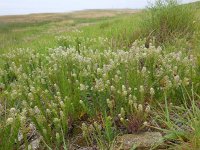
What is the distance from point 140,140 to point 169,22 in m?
5.44

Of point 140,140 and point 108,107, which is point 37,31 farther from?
point 140,140

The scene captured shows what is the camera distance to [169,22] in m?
8.73

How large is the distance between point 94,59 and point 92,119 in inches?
53.2

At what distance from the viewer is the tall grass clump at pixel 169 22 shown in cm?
859

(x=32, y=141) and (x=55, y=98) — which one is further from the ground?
(x=55, y=98)

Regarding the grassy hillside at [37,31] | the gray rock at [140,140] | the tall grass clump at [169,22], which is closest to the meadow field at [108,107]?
the gray rock at [140,140]

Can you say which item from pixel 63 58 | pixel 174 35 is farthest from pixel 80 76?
pixel 174 35

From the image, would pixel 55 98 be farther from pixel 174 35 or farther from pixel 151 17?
pixel 151 17

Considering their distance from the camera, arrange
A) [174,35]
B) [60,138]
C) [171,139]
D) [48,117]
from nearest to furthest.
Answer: [171,139] < [60,138] < [48,117] < [174,35]

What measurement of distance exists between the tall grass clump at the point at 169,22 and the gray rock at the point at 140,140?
191 inches

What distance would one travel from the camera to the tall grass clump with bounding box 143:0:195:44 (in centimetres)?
859

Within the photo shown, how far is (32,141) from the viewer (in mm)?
4215

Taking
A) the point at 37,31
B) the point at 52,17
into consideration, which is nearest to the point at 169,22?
the point at 37,31

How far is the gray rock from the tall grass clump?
4.85 metres
